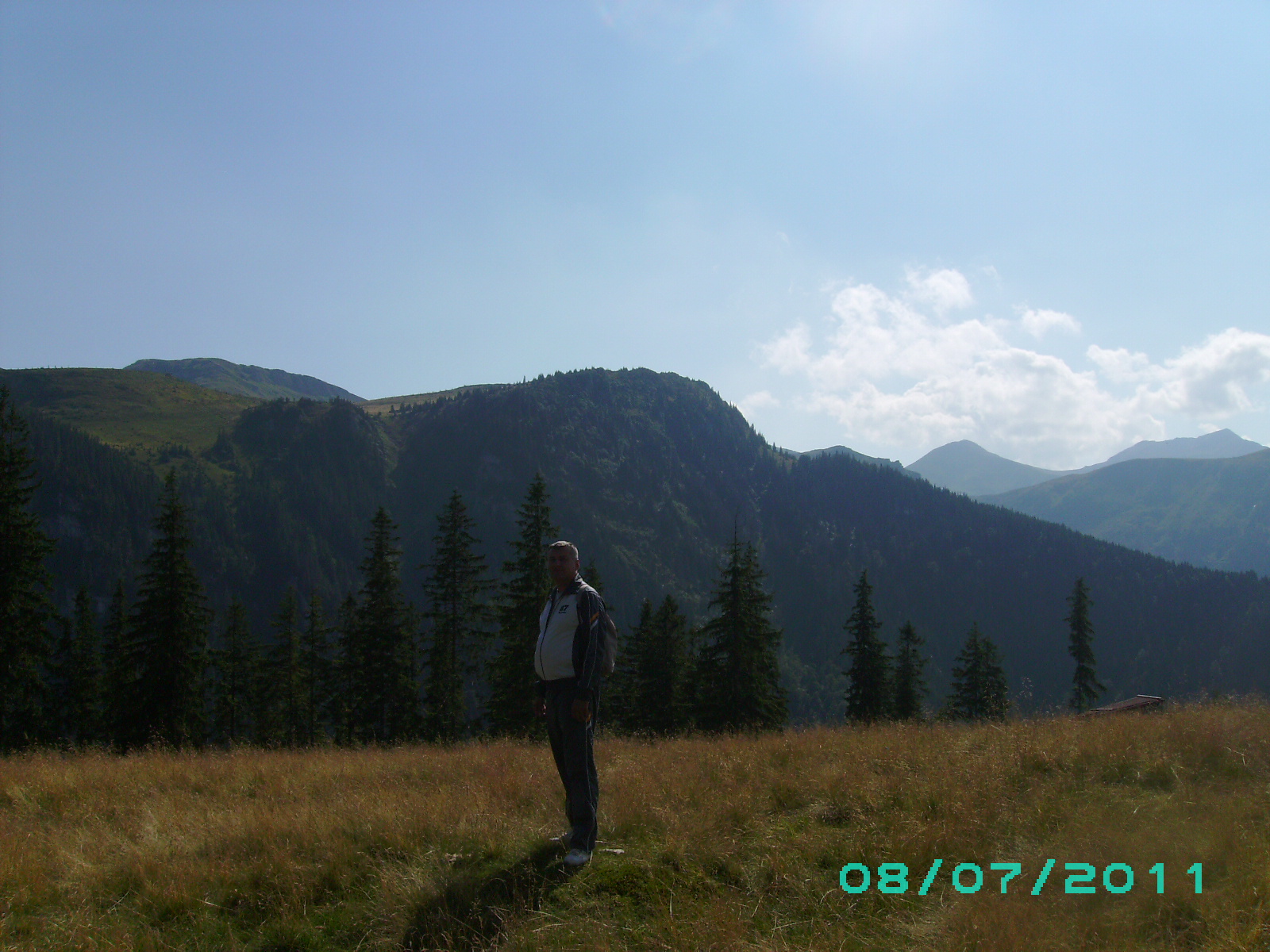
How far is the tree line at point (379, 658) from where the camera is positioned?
24938 mm

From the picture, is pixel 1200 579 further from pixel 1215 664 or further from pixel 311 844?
pixel 311 844

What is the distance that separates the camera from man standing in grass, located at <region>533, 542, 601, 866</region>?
5180mm

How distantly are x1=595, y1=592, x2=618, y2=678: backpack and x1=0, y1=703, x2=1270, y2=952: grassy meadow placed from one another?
4.70ft

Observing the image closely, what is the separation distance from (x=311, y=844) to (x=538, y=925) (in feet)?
7.94

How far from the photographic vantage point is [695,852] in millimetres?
5102

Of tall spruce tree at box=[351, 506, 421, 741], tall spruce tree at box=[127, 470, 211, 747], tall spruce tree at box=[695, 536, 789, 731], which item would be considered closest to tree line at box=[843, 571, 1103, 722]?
tall spruce tree at box=[695, 536, 789, 731]

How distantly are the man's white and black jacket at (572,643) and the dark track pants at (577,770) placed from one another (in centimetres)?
17

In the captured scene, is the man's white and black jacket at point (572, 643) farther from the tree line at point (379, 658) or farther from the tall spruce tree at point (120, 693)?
the tall spruce tree at point (120, 693)

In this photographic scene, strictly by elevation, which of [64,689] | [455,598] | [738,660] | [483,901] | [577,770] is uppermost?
[577,770]

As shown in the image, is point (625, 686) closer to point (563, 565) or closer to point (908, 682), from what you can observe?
point (908, 682)

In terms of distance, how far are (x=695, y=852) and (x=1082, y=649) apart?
51.5 meters
